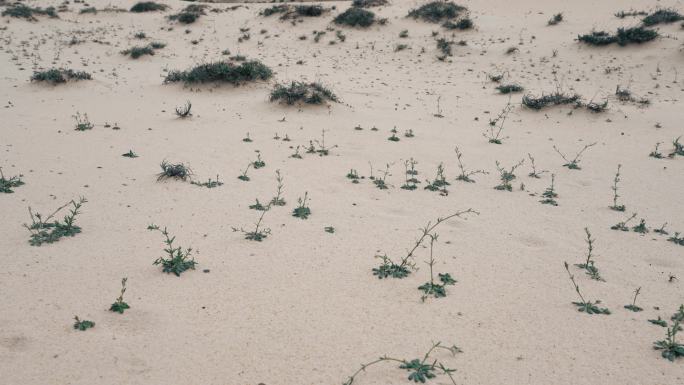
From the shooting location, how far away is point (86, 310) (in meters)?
3.44

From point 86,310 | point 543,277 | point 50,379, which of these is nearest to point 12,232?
point 86,310

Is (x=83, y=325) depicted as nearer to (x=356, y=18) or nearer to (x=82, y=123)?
(x=82, y=123)

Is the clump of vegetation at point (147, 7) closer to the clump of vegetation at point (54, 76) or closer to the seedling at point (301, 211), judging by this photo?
the clump of vegetation at point (54, 76)

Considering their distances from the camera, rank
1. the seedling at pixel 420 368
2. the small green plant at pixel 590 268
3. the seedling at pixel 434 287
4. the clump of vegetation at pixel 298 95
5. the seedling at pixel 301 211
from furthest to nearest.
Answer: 1. the clump of vegetation at pixel 298 95
2. the seedling at pixel 301 211
3. the small green plant at pixel 590 268
4. the seedling at pixel 434 287
5. the seedling at pixel 420 368

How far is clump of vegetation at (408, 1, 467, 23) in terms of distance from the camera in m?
18.2

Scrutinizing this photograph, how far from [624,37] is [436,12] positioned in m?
7.01

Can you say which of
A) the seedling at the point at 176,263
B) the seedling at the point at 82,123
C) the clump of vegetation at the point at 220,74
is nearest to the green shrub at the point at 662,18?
the clump of vegetation at the point at 220,74

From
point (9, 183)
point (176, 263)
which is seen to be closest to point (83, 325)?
point (176, 263)

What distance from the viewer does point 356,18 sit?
Answer: 18.3 m

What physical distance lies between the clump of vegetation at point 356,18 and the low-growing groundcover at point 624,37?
7.62 metres

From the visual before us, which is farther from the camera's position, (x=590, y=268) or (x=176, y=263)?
(x=590, y=268)

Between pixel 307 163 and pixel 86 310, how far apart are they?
400 centimetres

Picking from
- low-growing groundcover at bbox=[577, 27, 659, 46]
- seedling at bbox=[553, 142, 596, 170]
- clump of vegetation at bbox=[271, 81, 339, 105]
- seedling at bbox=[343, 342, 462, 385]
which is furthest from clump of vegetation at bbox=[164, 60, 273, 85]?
low-growing groundcover at bbox=[577, 27, 659, 46]

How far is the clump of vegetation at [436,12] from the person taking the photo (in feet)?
59.8
